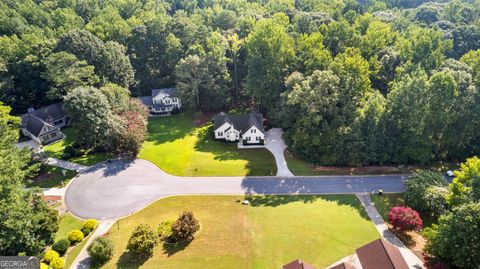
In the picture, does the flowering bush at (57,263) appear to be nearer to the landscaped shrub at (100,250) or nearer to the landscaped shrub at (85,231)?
the landscaped shrub at (100,250)

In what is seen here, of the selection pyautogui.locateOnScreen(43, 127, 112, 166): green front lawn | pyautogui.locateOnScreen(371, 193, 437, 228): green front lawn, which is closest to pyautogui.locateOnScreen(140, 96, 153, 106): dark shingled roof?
pyautogui.locateOnScreen(43, 127, 112, 166): green front lawn

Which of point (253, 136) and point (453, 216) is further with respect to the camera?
point (253, 136)

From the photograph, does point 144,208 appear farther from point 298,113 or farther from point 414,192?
point 414,192

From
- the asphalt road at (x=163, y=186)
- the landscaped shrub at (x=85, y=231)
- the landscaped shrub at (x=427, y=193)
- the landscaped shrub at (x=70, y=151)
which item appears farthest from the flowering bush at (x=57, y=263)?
the landscaped shrub at (x=427, y=193)

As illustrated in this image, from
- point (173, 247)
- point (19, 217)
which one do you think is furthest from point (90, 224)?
point (173, 247)

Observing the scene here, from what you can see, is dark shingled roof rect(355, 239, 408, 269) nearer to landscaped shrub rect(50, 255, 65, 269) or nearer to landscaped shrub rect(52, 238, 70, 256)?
landscaped shrub rect(50, 255, 65, 269)

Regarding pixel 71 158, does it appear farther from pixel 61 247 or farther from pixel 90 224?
pixel 61 247
